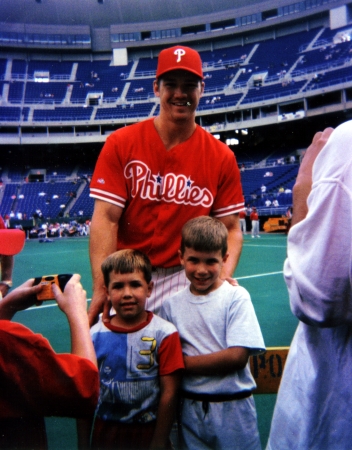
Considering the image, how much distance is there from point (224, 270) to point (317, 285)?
1167mm

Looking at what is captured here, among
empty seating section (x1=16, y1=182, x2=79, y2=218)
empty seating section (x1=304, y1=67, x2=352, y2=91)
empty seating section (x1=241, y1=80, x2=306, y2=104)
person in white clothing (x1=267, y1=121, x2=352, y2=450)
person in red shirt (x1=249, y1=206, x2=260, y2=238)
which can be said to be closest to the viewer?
person in white clothing (x1=267, y1=121, x2=352, y2=450)

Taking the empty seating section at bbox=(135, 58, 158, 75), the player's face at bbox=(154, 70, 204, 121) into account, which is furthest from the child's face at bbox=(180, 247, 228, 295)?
the empty seating section at bbox=(135, 58, 158, 75)

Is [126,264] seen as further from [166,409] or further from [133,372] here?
[166,409]

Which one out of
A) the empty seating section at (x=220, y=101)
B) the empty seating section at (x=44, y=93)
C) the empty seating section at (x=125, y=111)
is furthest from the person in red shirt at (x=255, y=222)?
the empty seating section at (x=44, y=93)

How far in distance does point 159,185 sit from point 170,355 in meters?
0.83

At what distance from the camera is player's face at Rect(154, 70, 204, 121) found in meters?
2.06

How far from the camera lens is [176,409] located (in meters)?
1.88

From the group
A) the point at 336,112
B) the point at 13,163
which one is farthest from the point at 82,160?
the point at 336,112

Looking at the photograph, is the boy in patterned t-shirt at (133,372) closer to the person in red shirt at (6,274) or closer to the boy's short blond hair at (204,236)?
the boy's short blond hair at (204,236)

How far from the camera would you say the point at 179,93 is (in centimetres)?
208

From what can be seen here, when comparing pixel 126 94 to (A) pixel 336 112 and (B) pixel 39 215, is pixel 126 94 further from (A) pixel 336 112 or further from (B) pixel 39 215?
(A) pixel 336 112

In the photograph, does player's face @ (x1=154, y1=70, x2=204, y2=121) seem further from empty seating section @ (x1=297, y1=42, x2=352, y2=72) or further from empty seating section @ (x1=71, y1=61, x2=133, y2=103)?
empty seating section @ (x1=71, y1=61, x2=133, y2=103)

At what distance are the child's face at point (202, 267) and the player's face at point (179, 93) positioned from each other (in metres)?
0.70

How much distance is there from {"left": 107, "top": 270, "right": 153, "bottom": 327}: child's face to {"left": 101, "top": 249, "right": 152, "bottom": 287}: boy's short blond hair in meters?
0.02
